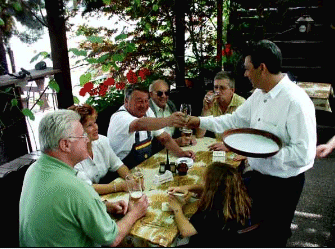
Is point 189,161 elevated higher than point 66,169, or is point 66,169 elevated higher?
point 66,169

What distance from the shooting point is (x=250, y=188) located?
267 centimetres

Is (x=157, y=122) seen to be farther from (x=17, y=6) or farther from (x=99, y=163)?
(x=17, y=6)

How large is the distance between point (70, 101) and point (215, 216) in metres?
2.09

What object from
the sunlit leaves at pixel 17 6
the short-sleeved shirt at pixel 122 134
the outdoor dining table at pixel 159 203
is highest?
the sunlit leaves at pixel 17 6

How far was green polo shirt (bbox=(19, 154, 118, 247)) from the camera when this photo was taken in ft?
5.77

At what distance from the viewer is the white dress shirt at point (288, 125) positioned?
2.33 m

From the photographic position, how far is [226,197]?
6.72 feet

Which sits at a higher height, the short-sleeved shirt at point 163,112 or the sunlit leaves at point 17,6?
the sunlit leaves at point 17,6

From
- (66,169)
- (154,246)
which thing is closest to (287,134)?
(154,246)

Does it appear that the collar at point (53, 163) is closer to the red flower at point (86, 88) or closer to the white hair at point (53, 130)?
the white hair at point (53, 130)

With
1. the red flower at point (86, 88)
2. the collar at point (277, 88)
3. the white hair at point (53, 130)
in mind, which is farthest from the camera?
the red flower at point (86, 88)

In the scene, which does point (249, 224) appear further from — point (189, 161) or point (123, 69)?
point (123, 69)

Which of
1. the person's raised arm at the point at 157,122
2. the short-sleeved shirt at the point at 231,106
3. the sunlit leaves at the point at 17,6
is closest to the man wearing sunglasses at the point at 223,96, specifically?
the short-sleeved shirt at the point at 231,106

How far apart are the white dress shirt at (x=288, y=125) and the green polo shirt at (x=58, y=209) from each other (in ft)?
4.47
